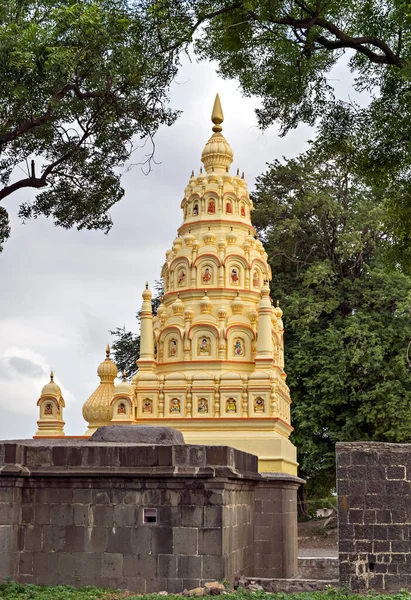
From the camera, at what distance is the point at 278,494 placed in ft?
57.1

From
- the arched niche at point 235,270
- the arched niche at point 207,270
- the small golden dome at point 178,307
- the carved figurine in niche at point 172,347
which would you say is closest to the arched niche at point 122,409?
the carved figurine in niche at point 172,347

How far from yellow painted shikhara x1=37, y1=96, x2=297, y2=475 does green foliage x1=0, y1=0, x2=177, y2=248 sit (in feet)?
20.0

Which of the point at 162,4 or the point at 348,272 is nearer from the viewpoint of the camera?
the point at 162,4

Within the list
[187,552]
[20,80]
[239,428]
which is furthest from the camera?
[239,428]

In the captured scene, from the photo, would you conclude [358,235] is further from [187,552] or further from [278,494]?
[187,552]

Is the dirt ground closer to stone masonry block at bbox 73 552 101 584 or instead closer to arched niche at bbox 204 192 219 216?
arched niche at bbox 204 192 219 216

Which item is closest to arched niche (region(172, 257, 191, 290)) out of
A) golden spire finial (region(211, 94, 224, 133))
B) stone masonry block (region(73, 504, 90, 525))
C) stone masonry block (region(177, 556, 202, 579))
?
golden spire finial (region(211, 94, 224, 133))

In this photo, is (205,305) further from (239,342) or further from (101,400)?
(101,400)

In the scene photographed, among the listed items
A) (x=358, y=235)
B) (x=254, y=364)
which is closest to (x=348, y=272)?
(x=358, y=235)

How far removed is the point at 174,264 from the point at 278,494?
690 centimetres

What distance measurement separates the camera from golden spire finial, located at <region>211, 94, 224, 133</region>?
74.8 ft

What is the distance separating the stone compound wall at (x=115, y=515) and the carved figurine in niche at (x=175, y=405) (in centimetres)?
795

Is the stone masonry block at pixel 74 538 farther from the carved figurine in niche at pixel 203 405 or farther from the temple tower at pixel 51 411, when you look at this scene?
the temple tower at pixel 51 411

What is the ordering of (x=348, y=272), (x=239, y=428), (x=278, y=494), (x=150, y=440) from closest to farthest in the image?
1. (x=150, y=440)
2. (x=278, y=494)
3. (x=239, y=428)
4. (x=348, y=272)
